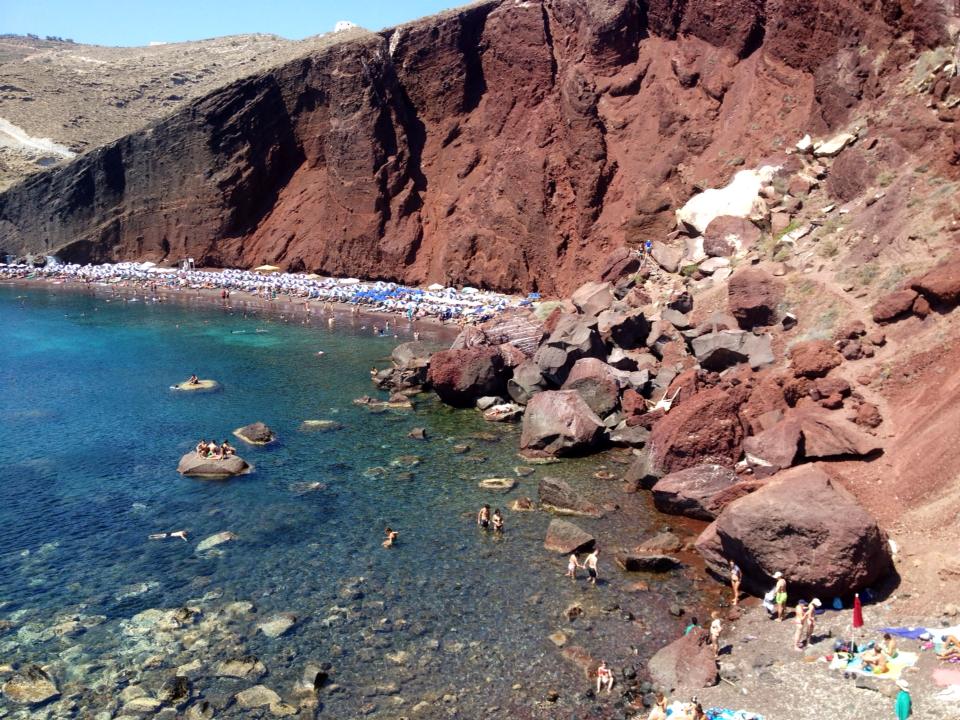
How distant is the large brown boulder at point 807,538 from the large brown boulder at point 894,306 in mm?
11556

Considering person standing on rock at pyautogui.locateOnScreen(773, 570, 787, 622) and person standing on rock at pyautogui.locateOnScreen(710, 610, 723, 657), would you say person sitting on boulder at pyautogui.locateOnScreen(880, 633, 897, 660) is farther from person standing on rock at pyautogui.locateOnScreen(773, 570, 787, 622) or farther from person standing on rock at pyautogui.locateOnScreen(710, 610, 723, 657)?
person standing on rock at pyautogui.locateOnScreen(710, 610, 723, 657)

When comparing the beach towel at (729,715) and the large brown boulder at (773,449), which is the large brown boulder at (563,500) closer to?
the large brown boulder at (773,449)

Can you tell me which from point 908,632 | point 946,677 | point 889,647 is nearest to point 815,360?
point 908,632

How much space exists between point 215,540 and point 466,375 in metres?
17.0

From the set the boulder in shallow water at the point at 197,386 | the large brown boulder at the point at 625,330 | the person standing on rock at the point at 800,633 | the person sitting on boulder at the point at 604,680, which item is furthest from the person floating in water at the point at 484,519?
the boulder in shallow water at the point at 197,386

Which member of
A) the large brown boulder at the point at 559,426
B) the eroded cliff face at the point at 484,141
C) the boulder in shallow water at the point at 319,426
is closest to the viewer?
the large brown boulder at the point at 559,426

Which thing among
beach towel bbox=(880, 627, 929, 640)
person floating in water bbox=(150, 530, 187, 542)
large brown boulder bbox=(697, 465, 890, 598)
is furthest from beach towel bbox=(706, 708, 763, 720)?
person floating in water bbox=(150, 530, 187, 542)

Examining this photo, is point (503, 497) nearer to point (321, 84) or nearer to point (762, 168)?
point (762, 168)

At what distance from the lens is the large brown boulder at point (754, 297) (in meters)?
35.3

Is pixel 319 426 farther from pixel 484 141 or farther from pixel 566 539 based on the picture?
pixel 484 141

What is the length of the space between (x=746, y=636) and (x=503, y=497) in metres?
10.8

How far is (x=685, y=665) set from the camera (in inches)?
684

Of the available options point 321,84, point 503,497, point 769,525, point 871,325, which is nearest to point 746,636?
point 769,525

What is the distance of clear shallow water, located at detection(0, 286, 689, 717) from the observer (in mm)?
17953
